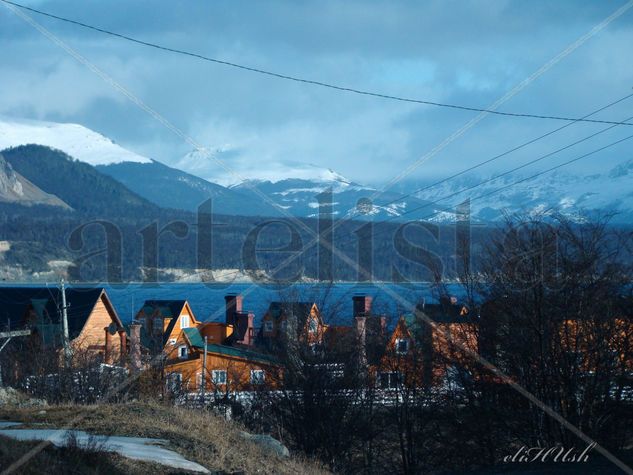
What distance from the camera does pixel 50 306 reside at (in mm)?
50781

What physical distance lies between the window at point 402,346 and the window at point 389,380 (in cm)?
95

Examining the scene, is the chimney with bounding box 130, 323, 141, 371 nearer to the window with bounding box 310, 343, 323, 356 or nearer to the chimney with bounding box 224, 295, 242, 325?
the window with bounding box 310, 343, 323, 356

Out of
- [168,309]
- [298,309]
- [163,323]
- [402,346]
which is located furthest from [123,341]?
[402,346]

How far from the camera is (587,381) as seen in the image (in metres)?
22.6

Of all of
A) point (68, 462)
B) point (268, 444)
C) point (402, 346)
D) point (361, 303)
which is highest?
point (361, 303)

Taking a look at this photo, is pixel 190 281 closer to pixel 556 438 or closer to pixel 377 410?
pixel 377 410

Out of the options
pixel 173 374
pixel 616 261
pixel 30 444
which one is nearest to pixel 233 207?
pixel 173 374

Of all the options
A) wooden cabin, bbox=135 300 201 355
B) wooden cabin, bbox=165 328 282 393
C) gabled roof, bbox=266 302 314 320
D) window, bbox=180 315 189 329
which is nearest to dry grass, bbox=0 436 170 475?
wooden cabin, bbox=165 328 282 393

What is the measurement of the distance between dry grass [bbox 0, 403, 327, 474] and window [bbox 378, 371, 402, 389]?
13994 mm

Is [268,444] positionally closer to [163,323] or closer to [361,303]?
[361,303]

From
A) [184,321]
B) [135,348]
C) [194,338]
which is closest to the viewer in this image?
[135,348]

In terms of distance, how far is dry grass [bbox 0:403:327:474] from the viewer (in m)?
12.4

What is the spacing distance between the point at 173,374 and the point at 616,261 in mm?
16973

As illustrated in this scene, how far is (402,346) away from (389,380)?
1526 millimetres
